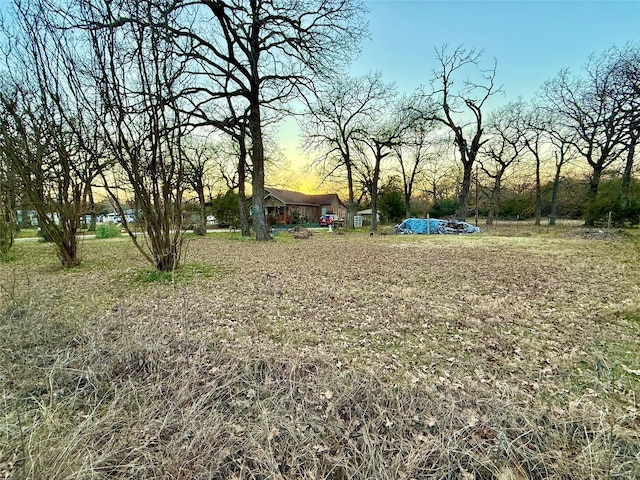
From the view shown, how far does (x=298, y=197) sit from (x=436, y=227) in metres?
21.0

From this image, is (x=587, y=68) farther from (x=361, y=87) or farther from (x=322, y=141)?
(x=322, y=141)

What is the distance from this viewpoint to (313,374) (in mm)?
2182

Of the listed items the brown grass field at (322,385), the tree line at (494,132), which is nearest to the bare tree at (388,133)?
the tree line at (494,132)

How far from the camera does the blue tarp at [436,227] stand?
17.3 meters

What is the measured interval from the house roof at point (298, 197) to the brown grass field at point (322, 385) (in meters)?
26.8

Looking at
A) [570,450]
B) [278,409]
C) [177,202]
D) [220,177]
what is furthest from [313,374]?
[220,177]

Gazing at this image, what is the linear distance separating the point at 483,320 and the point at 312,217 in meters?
32.1

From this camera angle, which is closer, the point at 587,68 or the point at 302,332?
the point at 302,332

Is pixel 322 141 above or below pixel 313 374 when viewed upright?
above

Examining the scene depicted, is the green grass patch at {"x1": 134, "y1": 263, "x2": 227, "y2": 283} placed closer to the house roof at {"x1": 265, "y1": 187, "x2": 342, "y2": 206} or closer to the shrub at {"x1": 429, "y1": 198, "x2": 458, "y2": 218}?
the house roof at {"x1": 265, "y1": 187, "x2": 342, "y2": 206}

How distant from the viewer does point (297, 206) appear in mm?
32625

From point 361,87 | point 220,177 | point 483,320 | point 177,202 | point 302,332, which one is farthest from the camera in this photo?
point 220,177

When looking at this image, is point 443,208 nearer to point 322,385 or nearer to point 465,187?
point 465,187

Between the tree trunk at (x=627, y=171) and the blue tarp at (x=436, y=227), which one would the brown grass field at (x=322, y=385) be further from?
the tree trunk at (x=627, y=171)
